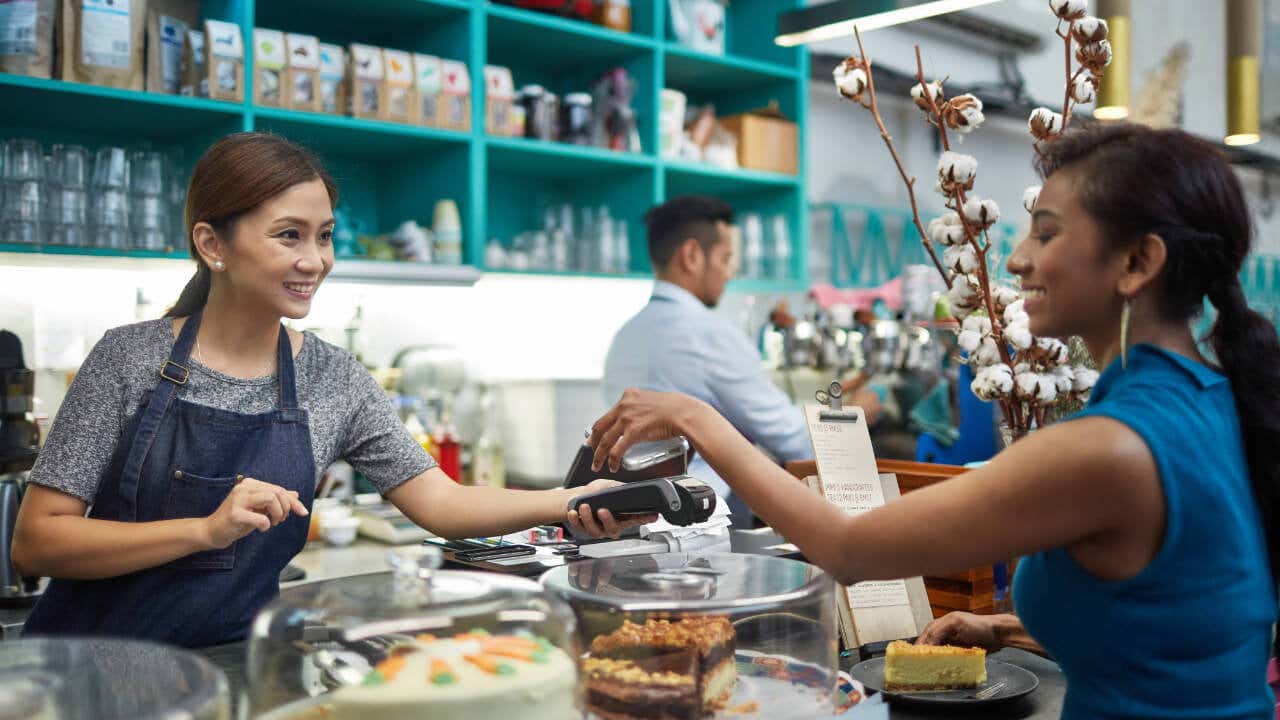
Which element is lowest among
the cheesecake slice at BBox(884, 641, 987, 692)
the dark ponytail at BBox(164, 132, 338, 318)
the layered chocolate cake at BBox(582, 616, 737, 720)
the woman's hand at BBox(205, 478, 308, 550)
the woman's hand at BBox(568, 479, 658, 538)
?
the cheesecake slice at BBox(884, 641, 987, 692)

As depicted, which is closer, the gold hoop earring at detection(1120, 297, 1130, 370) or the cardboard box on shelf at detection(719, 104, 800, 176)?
the gold hoop earring at detection(1120, 297, 1130, 370)

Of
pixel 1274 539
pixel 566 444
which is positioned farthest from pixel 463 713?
pixel 566 444

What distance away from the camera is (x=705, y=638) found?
1003 mm

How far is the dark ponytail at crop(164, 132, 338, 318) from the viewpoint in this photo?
164cm

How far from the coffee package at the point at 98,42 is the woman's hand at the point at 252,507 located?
1.80 metres

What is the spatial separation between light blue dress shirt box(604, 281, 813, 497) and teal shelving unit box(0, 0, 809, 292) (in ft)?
1.82

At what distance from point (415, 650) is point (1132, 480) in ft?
2.10

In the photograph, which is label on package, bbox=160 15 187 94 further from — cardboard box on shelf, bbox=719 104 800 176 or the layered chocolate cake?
the layered chocolate cake

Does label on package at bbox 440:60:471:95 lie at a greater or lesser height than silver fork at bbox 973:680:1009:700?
greater

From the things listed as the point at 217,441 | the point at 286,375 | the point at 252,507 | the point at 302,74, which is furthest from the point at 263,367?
the point at 302,74

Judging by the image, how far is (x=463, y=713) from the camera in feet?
2.70

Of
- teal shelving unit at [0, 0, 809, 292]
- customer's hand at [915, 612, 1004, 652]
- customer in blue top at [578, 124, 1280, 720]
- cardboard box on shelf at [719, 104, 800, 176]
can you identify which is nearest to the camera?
customer in blue top at [578, 124, 1280, 720]

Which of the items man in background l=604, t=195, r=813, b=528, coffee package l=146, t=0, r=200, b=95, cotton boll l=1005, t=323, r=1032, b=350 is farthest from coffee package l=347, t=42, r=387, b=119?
cotton boll l=1005, t=323, r=1032, b=350

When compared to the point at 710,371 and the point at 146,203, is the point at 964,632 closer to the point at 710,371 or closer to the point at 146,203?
the point at 710,371
